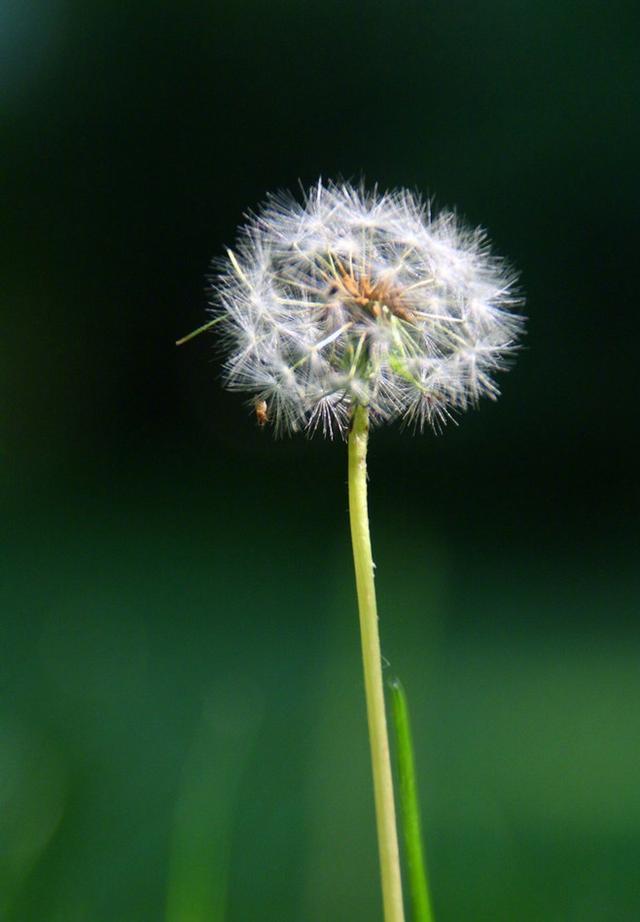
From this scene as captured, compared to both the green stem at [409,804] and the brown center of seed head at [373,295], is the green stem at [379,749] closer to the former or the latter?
the green stem at [409,804]

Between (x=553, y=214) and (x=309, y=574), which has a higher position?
(x=553, y=214)

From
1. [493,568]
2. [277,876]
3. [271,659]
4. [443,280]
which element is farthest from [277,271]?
[493,568]

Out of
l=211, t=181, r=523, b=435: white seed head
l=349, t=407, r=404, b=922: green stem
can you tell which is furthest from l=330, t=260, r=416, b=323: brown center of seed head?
l=349, t=407, r=404, b=922: green stem

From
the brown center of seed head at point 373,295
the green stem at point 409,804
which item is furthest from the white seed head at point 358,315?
the green stem at point 409,804

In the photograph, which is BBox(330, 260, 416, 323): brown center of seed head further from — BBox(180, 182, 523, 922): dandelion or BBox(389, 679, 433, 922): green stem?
BBox(389, 679, 433, 922): green stem

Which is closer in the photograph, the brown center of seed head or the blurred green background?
the brown center of seed head

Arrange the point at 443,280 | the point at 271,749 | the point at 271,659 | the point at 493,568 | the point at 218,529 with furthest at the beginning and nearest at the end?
the point at 218,529 → the point at 493,568 → the point at 271,659 → the point at 271,749 → the point at 443,280

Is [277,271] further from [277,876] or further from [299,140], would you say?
[299,140]
